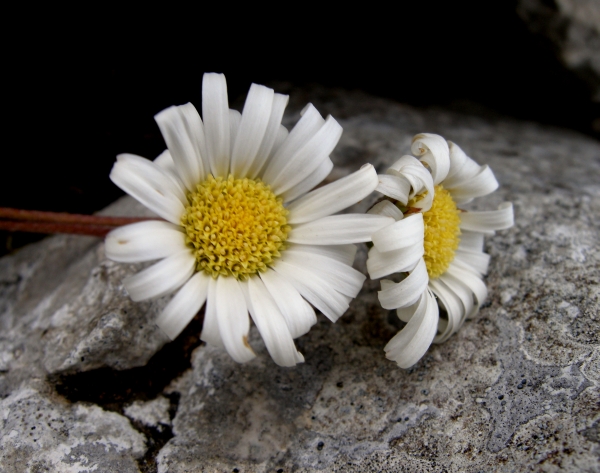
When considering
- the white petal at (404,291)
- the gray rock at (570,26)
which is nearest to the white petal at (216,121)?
the white petal at (404,291)

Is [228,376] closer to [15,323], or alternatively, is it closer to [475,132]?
[15,323]

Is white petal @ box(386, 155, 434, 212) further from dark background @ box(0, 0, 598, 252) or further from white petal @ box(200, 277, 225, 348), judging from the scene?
dark background @ box(0, 0, 598, 252)

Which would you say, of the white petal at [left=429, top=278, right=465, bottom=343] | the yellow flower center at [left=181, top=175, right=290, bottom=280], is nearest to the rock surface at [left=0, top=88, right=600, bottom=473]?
the white petal at [left=429, top=278, right=465, bottom=343]

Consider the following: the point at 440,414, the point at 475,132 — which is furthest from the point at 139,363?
the point at 475,132

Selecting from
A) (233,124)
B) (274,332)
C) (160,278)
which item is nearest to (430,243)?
(274,332)

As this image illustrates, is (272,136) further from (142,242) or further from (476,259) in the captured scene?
(476,259)

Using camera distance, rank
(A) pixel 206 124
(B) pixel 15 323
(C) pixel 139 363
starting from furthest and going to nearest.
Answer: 1. (B) pixel 15 323
2. (C) pixel 139 363
3. (A) pixel 206 124

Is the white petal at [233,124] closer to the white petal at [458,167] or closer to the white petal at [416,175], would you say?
the white petal at [416,175]
